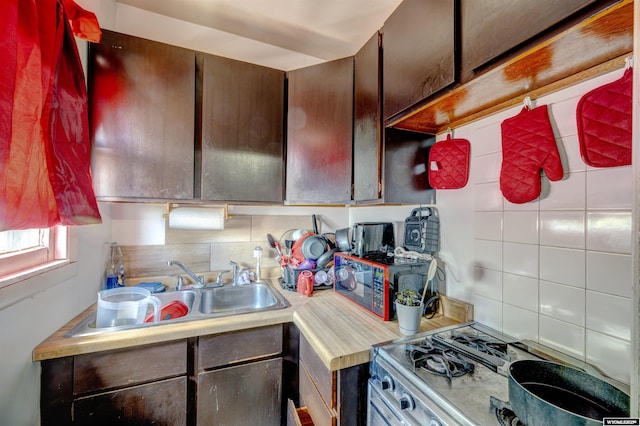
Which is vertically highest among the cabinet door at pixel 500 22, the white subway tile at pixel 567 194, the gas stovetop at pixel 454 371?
the cabinet door at pixel 500 22

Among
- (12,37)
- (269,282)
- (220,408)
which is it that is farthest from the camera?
(269,282)

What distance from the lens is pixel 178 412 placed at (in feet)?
3.61

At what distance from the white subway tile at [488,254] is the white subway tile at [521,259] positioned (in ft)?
0.09

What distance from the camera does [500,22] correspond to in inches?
26.7

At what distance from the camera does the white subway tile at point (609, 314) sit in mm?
734

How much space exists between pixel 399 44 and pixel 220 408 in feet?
5.96

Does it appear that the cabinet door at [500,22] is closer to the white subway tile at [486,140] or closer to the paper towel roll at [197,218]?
the white subway tile at [486,140]

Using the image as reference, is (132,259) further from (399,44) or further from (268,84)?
(399,44)

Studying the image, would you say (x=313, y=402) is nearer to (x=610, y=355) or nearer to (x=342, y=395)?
(x=342, y=395)

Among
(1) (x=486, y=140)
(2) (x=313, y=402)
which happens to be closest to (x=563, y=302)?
(1) (x=486, y=140)

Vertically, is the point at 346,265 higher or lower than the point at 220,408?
higher

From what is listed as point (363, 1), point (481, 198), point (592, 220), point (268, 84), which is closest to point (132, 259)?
point (268, 84)

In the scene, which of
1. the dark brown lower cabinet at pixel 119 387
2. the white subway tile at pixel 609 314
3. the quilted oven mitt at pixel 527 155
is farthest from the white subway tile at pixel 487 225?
Answer: the dark brown lower cabinet at pixel 119 387

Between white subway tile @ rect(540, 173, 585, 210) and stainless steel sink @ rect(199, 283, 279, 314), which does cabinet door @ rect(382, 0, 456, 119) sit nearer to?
white subway tile @ rect(540, 173, 585, 210)
